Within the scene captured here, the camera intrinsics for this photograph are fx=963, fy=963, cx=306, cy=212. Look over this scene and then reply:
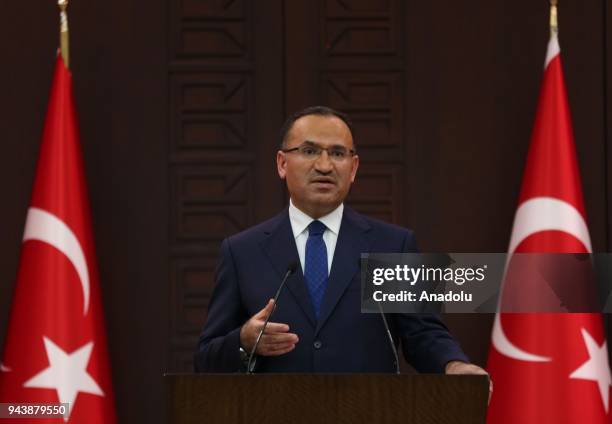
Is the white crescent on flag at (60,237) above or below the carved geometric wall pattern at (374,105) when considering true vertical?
below

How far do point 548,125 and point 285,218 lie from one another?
1.62m

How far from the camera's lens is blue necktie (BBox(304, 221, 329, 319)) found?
8.70 ft

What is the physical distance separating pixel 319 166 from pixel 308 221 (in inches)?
6.7

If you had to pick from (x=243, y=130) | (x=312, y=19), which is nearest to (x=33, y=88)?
(x=243, y=130)

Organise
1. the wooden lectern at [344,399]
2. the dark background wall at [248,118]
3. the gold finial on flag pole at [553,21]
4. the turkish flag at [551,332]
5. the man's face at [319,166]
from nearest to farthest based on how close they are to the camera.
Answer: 1. the wooden lectern at [344,399]
2. the man's face at [319,166]
3. the turkish flag at [551,332]
4. the gold finial on flag pole at [553,21]
5. the dark background wall at [248,118]

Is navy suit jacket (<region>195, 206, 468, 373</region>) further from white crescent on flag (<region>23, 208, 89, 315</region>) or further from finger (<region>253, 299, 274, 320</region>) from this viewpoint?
white crescent on flag (<region>23, 208, 89, 315</region>)

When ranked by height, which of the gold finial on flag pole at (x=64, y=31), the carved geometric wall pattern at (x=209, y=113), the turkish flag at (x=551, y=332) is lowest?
the turkish flag at (x=551, y=332)

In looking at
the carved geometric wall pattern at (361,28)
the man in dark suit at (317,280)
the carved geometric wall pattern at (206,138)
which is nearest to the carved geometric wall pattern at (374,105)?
the carved geometric wall pattern at (361,28)

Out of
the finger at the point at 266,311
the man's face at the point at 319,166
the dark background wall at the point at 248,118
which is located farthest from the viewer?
the dark background wall at the point at 248,118

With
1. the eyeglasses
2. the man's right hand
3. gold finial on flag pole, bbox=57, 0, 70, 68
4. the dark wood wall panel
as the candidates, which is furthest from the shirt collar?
gold finial on flag pole, bbox=57, 0, 70, 68

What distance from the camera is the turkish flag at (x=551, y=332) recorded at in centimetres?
379

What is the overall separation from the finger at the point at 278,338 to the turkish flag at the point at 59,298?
1779 mm

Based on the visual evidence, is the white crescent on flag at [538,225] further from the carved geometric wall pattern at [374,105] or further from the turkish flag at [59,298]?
the turkish flag at [59,298]

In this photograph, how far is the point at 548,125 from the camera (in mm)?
3973
